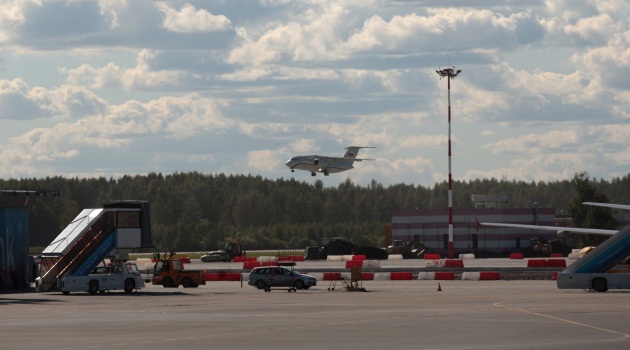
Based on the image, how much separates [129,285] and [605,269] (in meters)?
25.6

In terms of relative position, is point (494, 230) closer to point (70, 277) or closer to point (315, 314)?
point (70, 277)

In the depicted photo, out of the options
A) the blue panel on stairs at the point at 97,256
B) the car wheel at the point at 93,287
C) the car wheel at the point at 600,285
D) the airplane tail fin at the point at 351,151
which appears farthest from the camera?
the airplane tail fin at the point at 351,151

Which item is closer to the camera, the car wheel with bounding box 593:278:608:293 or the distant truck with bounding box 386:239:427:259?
the car wheel with bounding box 593:278:608:293

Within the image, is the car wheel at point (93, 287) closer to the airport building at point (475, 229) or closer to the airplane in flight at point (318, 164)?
the airplane in flight at point (318, 164)

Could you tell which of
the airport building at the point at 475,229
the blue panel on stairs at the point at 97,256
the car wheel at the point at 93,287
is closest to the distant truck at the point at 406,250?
the airport building at the point at 475,229

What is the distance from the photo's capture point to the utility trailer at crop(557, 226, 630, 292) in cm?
5750

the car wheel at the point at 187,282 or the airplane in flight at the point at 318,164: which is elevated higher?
the airplane in flight at the point at 318,164

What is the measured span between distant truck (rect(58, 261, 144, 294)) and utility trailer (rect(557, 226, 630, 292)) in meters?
23.5

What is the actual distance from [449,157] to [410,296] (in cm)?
4653

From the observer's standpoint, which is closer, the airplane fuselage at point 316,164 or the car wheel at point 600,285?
the car wheel at point 600,285

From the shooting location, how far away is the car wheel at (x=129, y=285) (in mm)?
65294

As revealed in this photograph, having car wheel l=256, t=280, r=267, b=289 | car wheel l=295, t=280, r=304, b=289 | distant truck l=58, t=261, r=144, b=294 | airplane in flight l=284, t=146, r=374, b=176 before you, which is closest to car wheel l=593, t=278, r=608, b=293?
car wheel l=295, t=280, r=304, b=289

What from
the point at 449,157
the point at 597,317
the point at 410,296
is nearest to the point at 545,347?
the point at 597,317

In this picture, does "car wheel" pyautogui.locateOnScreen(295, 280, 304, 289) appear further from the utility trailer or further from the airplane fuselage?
the airplane fuselage
